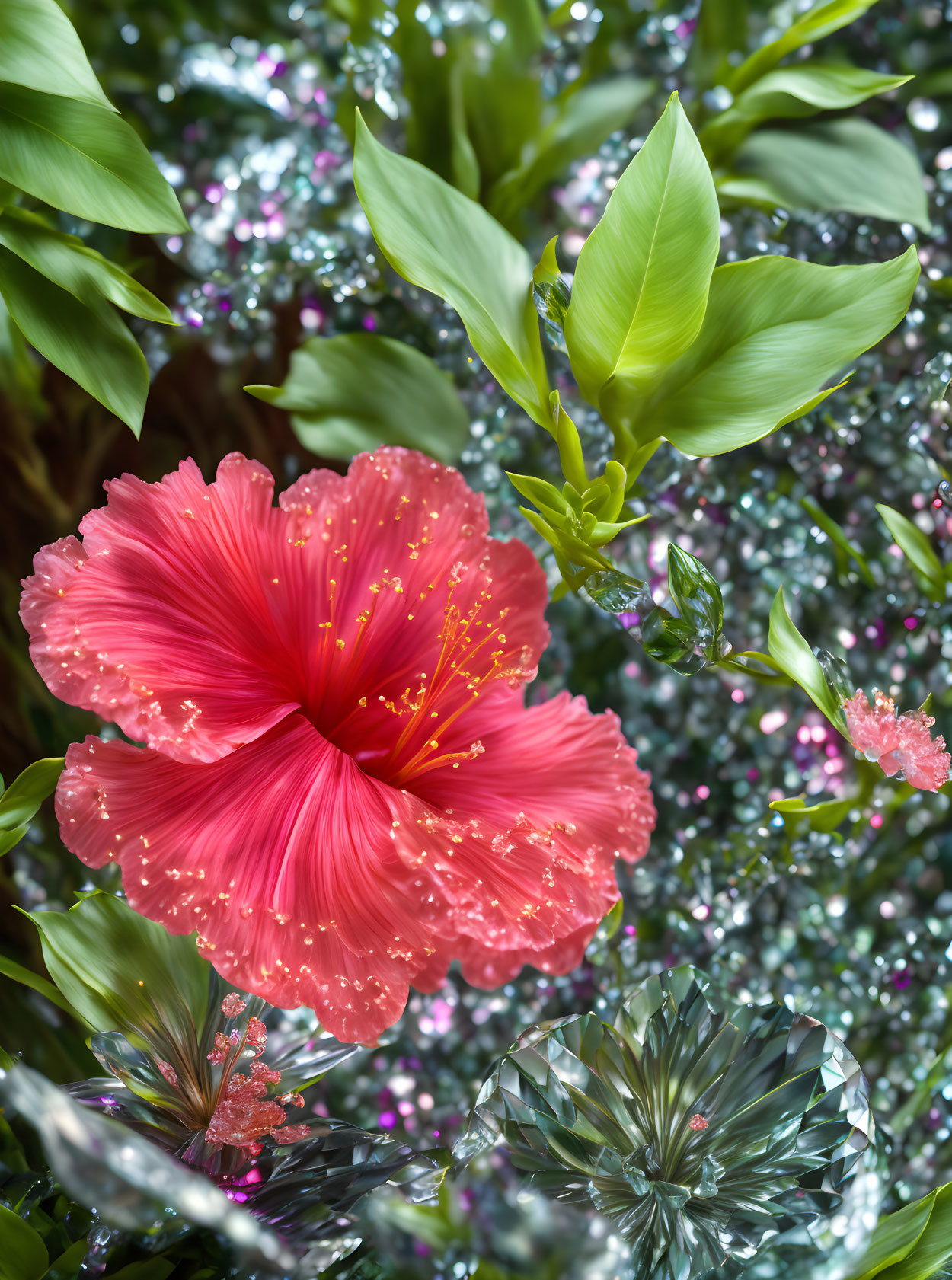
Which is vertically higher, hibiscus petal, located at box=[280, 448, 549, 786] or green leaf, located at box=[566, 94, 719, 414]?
green leaf, located at box=[566, 94, 719, 414]

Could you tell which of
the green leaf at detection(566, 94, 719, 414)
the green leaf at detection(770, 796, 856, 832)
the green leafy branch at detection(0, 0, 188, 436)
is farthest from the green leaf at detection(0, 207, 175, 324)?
the green leaf at detection(770, 796, 856, 832)

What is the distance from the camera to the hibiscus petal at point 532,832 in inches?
8.1

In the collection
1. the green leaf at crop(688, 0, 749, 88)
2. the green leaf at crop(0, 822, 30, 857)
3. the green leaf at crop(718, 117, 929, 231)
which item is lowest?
the green leaf at crop(0, 822, 30, 857)

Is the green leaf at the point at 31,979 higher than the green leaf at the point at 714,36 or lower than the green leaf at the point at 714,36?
lower

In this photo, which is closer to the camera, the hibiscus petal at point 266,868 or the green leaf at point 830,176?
the hibiscus petal at point 266,868

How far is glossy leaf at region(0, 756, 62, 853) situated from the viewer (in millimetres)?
236

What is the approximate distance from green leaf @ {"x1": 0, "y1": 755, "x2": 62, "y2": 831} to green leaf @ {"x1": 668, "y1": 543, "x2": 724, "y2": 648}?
0.51ft

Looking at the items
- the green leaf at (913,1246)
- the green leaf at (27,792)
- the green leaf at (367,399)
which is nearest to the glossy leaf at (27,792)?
the green leaf at (27,792)

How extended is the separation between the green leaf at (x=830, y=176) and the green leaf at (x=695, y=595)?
13 cm

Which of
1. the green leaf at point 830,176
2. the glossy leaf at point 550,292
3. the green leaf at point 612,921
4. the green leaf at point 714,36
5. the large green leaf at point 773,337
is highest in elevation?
the green leaf at point 714,36

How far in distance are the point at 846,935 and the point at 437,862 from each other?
0.49ft

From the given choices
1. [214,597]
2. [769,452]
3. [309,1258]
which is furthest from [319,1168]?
[769,452]

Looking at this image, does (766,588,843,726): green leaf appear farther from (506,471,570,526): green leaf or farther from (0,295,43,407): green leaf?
(0,295,43,407): green leaf

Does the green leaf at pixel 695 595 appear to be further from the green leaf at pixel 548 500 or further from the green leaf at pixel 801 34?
the green leaf at pixel 801 34
